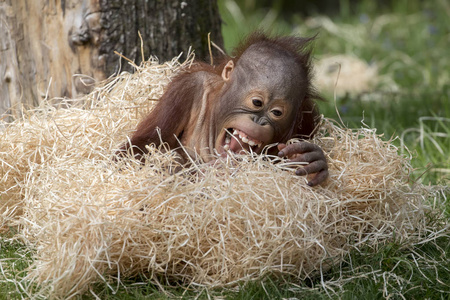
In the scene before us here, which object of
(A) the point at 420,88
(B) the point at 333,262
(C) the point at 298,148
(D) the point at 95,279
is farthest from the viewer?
(A) the point at 420,88

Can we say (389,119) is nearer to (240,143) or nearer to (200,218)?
(240,143)

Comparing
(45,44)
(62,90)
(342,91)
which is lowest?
(342,91)

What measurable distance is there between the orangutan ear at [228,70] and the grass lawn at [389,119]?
1.60 ft

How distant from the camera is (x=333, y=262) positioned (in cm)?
237

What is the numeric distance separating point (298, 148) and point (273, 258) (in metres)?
0.55

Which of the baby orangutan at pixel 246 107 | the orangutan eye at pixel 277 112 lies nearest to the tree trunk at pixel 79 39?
the baby orangutan at pixel 246 107

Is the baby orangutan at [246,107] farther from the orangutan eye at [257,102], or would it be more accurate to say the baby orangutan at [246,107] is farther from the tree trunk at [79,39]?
the tree trunk at [79,39]

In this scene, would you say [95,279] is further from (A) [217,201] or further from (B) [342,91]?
(B) [342,91]

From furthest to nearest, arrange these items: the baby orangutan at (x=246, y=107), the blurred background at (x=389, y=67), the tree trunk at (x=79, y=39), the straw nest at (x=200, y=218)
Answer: the blurred background at (x=389, y=67) → the tree trunk at (x=79, y=39) → the baby orangutan at (x=246, y=107) → the straw nest at (x=200, y=218)

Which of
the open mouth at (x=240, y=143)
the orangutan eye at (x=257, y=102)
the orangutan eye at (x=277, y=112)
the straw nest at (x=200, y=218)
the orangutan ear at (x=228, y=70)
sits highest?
the orangutan ear at (x=228, y=70)

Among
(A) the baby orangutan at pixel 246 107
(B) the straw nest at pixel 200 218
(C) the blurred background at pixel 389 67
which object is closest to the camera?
(B) the straw nest at pixel 200 218

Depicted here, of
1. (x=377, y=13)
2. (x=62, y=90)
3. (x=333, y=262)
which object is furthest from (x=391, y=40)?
(x=333, y=262)

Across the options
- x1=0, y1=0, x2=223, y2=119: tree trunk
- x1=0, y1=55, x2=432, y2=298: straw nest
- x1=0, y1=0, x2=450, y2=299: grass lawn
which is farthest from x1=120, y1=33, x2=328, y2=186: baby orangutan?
x1=0, y1=0, x2=223, y2=119: tree trunk

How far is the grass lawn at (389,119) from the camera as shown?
2246mm
